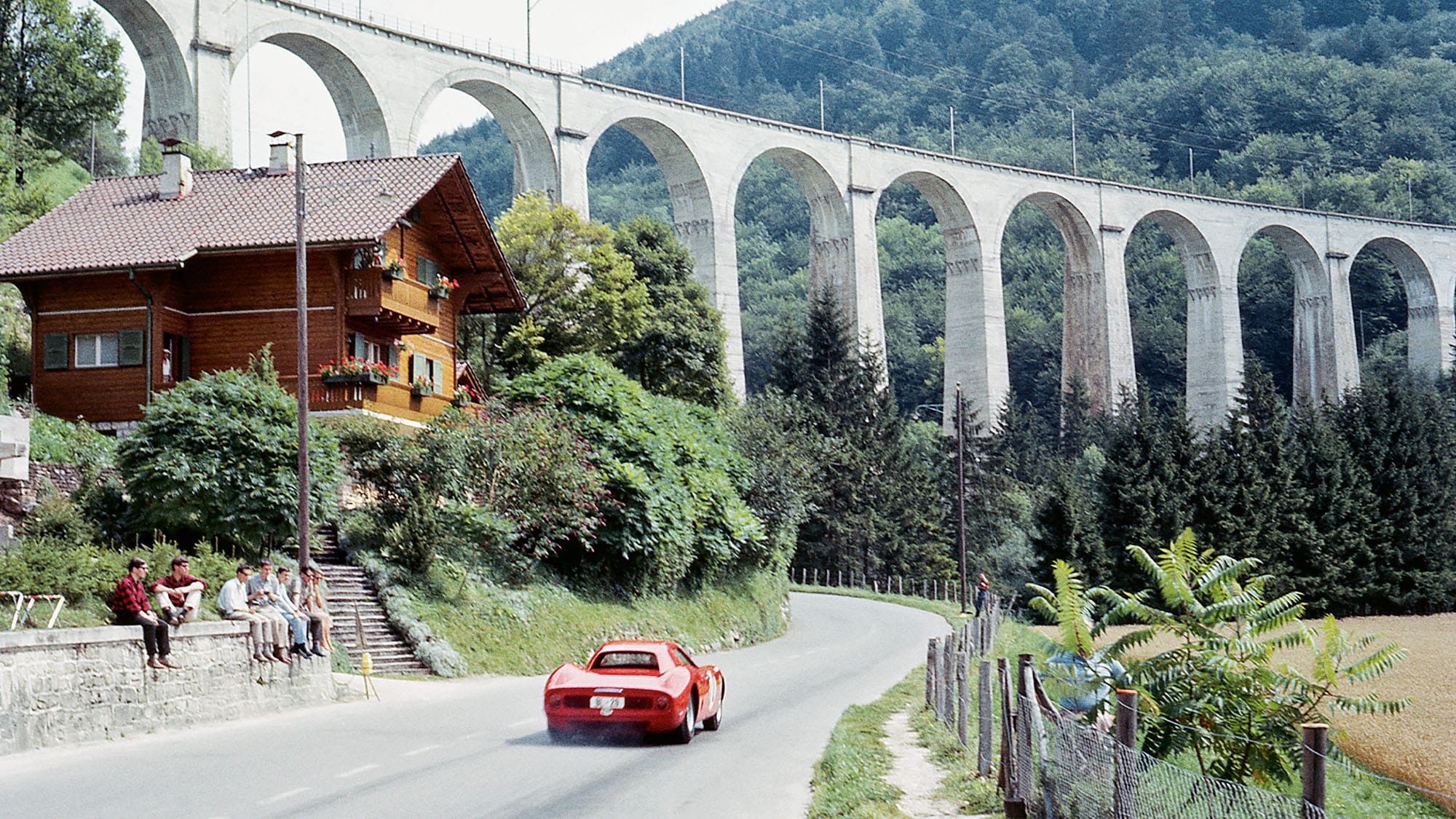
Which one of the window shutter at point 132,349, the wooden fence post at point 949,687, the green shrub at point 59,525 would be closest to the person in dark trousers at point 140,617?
the green shrub at point 59,525

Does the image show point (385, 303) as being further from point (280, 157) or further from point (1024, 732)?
point (1024, 732)

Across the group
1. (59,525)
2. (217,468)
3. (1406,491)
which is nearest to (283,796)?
(217,468)

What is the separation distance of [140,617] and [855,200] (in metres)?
58.7

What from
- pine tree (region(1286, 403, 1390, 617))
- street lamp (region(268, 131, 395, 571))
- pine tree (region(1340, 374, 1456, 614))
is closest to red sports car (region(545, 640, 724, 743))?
street lamp (region(268, 131, 395, 571))

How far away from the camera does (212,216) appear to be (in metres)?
36.3

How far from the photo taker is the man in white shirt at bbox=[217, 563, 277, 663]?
64.6ft

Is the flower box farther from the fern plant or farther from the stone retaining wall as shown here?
the fern plant

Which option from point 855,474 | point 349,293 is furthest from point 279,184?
point 855,474

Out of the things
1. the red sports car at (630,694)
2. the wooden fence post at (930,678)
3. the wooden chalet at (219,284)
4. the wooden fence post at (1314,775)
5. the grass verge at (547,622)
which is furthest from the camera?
the wooden chalet at (219,284)

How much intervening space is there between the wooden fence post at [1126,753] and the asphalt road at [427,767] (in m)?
3.64

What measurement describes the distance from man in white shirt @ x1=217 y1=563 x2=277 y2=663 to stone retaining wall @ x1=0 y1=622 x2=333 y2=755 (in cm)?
17

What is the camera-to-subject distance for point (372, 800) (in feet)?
39.0

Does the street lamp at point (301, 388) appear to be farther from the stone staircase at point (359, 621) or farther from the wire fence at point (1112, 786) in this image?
the wire fence at point (1112, 786)

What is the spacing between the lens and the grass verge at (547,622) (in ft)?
90.6
